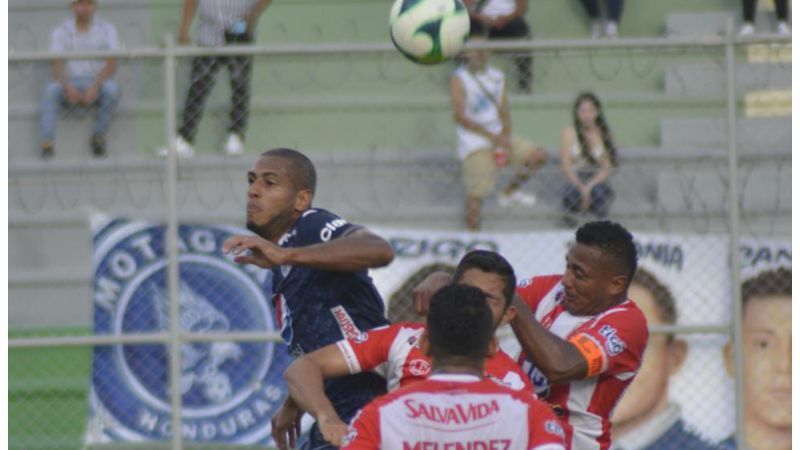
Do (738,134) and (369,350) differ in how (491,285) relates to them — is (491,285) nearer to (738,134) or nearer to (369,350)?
(369,350)

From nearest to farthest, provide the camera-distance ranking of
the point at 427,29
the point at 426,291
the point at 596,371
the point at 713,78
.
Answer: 1. the point at 426,291
2. the point at 596,371
3. the point at 427,29
4. the point at 713,78

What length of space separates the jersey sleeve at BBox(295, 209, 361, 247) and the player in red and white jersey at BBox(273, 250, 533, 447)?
39 centimetres

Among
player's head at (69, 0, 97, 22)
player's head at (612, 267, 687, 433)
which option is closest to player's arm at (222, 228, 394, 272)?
player's head at (612, 267, 687, 433)

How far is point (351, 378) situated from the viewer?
5.75 m

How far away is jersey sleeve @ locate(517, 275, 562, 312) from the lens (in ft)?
19.9

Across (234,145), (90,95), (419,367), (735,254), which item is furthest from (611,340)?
(90,95)

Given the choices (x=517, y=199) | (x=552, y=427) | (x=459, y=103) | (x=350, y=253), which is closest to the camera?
(x=552, y=427)

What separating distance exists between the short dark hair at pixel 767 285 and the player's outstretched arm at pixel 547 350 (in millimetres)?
4971

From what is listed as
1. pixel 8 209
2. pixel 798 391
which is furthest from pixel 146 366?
pixel 798 391

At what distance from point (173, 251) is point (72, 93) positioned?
5.54 feet

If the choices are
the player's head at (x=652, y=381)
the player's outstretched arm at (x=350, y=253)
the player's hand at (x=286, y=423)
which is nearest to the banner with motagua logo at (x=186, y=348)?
the player's head at (x=652, y=381)

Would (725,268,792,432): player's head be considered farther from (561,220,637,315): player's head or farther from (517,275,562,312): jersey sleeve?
(561,220,637,315): player's head

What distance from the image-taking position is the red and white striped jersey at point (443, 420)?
15.3 ft

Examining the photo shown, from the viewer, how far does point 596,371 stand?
563cm
